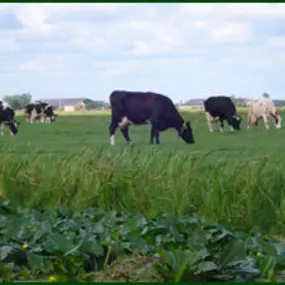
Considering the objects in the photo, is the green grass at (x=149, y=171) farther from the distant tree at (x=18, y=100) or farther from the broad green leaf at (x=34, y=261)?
the broad green leaf at (x=34, y=261)

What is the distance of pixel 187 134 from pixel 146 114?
523mm

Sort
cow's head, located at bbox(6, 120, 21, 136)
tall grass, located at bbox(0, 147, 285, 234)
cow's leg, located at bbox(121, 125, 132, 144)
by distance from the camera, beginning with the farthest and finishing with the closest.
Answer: cow's head, located at bbox(6, 120, 21, 136)
cow's leg, located at bbox(121, 125, 132, 144)
tall grass, located at bbox(0, 147, 285, 234)

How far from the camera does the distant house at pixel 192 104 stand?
683cm

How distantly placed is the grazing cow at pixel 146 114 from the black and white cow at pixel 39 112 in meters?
0.67

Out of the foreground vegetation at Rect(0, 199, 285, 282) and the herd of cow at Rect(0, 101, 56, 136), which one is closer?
the foreground vegetation at Rect(0, 199, 285, 282)

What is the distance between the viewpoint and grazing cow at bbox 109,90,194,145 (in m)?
6.79

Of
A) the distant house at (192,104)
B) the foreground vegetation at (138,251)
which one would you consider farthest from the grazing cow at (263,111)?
the foreground vegetation at (138,251)

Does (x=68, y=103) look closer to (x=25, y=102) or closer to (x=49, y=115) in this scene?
(x=49, y=115)

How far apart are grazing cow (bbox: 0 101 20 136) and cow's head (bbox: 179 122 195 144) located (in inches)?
63.7

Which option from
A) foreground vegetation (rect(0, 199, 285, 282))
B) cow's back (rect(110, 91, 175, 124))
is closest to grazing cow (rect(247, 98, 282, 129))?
cow's back (rect(110, 91, 175, 124))

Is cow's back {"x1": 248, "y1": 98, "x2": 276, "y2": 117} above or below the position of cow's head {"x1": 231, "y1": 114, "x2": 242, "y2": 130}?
above

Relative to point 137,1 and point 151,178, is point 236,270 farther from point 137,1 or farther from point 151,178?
point 137,1

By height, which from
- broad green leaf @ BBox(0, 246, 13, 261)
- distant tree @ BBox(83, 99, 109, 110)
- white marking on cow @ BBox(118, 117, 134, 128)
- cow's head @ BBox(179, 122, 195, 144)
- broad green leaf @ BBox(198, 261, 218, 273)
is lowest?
broad green leaf @ BBox(198, 261, 218, 273)

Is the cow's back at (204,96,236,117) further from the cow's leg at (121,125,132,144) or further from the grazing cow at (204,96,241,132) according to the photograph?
the cow's leg at (121,125,132,144)
